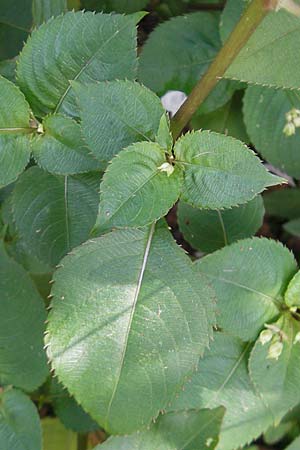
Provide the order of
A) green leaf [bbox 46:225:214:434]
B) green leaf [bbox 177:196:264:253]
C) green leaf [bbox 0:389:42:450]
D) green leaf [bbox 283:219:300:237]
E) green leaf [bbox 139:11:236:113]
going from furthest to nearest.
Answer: green leaf [bbox 283:219:300:237]
green leaf [bbox 139:11:236:113]
green leaf [bbox 177:196:264:253]
green leaf [bbox 0:389:42:450]
green leaf [bbox 46:225:214:434]

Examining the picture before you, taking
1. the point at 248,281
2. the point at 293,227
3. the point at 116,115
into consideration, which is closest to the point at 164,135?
the point at 116,115

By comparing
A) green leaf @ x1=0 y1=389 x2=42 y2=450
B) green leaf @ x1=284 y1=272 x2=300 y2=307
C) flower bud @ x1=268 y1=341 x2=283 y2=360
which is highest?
green leaf @ x1=284 y1=272 x2=300 y2=307

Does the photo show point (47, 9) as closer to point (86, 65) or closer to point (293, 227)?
point (86, 65)

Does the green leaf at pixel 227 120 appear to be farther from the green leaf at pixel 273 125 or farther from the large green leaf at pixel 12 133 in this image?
the large green leaf at pixel 12 133

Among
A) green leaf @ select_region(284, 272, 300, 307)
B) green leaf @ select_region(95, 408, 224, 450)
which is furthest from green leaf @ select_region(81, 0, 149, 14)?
green leaf @ select_region(95, 408, 224, 450)

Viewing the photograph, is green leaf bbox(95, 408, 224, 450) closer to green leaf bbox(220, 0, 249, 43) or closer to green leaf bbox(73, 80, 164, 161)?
green leaf bbox(73, 80, 164, 161)

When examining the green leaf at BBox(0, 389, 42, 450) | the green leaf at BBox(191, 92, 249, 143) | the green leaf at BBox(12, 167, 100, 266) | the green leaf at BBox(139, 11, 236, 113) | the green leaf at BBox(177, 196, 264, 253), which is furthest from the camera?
the green leaf at BBox(191, 92, 249, 143)

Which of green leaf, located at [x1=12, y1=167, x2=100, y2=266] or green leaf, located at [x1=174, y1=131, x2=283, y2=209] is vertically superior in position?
green leaf, located at [x1=174, y1=131, x2=283, y2=209]

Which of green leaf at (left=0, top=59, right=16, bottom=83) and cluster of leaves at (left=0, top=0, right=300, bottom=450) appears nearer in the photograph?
cluster of leaves at (left=0, top=0, right=300, bottom=450)
